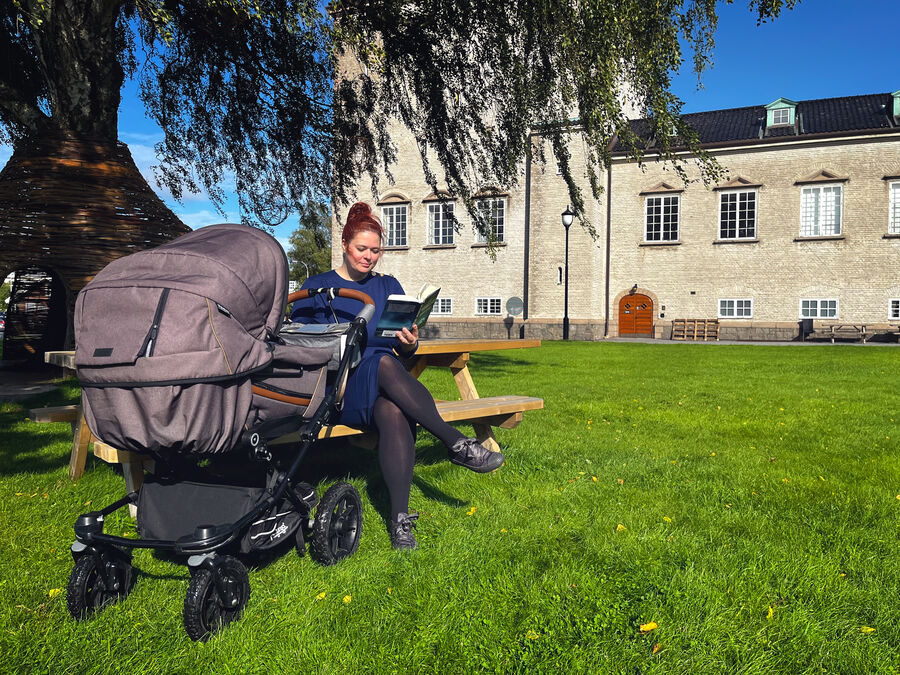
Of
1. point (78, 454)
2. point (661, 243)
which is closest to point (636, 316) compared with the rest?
point (661, 243)

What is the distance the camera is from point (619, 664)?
2086 millimetres

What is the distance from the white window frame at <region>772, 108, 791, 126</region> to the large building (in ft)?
0.20

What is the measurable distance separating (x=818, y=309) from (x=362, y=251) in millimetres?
26801

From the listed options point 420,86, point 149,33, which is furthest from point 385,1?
point 149,33

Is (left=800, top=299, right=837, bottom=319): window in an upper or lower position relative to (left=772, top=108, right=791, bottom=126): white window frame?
lower

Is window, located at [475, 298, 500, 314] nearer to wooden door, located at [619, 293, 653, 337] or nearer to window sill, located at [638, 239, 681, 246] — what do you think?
wooden door, located at [619, 293, 653, 337]

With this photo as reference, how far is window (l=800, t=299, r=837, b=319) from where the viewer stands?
25.6 m

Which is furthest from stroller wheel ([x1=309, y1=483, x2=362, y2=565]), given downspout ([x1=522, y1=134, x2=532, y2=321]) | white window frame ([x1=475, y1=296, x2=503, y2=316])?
white window frame ([x1=475, y1=296, x2=503, y2=316])

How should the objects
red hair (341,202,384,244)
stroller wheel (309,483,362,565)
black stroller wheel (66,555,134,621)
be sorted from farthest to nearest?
1. red hair (341,202,384,244)
2. stroller wheel (309,483,362,565)
3. black stroller wheel (66,555,134,621)

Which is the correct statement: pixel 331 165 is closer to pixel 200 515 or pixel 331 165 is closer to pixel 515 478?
pixel 515 478

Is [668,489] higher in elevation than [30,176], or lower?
lower

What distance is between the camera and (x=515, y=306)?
28453 mm

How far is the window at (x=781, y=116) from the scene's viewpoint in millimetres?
27453

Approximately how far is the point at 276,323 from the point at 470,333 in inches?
1061
